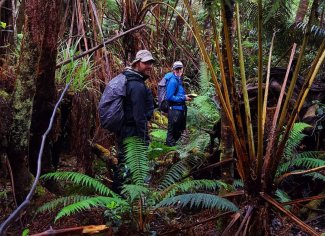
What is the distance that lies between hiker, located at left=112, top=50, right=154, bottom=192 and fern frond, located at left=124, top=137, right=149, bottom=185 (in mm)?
340

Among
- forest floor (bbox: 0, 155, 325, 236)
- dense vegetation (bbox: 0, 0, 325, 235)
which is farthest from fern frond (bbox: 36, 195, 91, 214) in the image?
forest floor (bbox: 0, 155, 325, 236)

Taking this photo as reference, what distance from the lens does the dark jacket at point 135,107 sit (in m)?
3.50

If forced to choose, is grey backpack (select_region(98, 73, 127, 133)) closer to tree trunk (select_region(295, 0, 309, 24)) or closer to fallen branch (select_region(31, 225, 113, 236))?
fallen branch (select_region(31, 225, 113, 236))

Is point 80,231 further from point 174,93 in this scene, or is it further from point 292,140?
point 174,93

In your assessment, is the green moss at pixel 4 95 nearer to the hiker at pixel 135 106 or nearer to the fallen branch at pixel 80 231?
the hiker at pixel 135 106

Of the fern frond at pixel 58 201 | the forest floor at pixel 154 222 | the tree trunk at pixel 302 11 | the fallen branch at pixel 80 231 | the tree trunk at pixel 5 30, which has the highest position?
the tree trunk at pixel 302 11

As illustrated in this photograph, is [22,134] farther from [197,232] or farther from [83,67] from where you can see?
[197,232]

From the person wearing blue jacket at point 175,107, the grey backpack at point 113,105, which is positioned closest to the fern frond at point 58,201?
the grey backpack at point 113,105

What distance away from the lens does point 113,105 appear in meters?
3.49

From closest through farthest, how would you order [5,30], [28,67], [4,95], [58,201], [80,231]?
[80,231], [58,201], [28,67], [4,95], [5,30]

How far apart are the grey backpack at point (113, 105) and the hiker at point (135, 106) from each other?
0.07 metres

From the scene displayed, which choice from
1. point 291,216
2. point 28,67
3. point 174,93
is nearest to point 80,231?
point 291,216

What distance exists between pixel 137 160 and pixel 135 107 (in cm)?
59

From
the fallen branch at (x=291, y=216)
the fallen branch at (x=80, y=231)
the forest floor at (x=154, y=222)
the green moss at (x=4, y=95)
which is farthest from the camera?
the green moss at (x=4, y=95)
